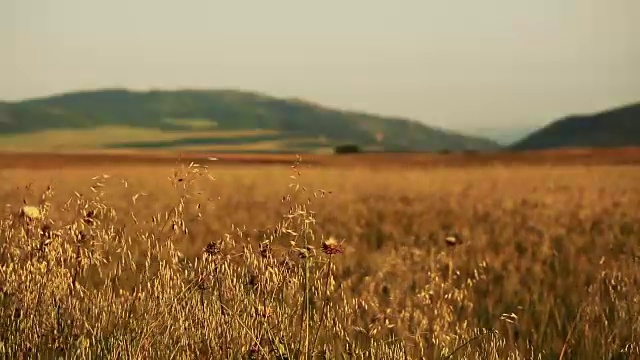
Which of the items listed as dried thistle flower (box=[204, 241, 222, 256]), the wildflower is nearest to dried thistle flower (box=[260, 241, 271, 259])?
dried thistle flower (box=[204, 241, 222, 256])

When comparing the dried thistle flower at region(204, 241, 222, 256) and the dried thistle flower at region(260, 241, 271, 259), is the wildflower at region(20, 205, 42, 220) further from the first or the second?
the dried thistle flower at region(260, 241, 271, 259)

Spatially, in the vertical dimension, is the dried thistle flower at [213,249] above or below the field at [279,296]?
above

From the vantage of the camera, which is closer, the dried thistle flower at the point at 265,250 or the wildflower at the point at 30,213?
the dried thistle flower at the point at 265,250

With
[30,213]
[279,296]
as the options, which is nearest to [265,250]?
[279,296]

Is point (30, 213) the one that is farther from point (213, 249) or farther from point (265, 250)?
point (265, 250)

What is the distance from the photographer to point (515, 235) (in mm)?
7695

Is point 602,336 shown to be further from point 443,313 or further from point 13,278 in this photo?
point 13,278

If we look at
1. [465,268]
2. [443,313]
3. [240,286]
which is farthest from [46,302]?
[465,268]

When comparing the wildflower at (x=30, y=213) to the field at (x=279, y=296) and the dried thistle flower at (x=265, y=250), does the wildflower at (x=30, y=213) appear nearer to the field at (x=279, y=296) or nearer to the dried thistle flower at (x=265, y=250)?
the field at (x=279, y=296)

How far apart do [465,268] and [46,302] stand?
3361 millimetres

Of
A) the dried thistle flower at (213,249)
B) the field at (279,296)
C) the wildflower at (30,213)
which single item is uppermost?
the wildflower at (30,213)

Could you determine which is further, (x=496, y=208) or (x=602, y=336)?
(x=496, y=208)

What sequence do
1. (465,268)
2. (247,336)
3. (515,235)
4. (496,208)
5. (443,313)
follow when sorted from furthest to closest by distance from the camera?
(496,208), (515,235), (465,268), (443,313), (247,336)

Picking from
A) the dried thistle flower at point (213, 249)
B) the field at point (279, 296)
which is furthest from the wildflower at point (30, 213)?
the dried thistle flower at point (213, 249)
